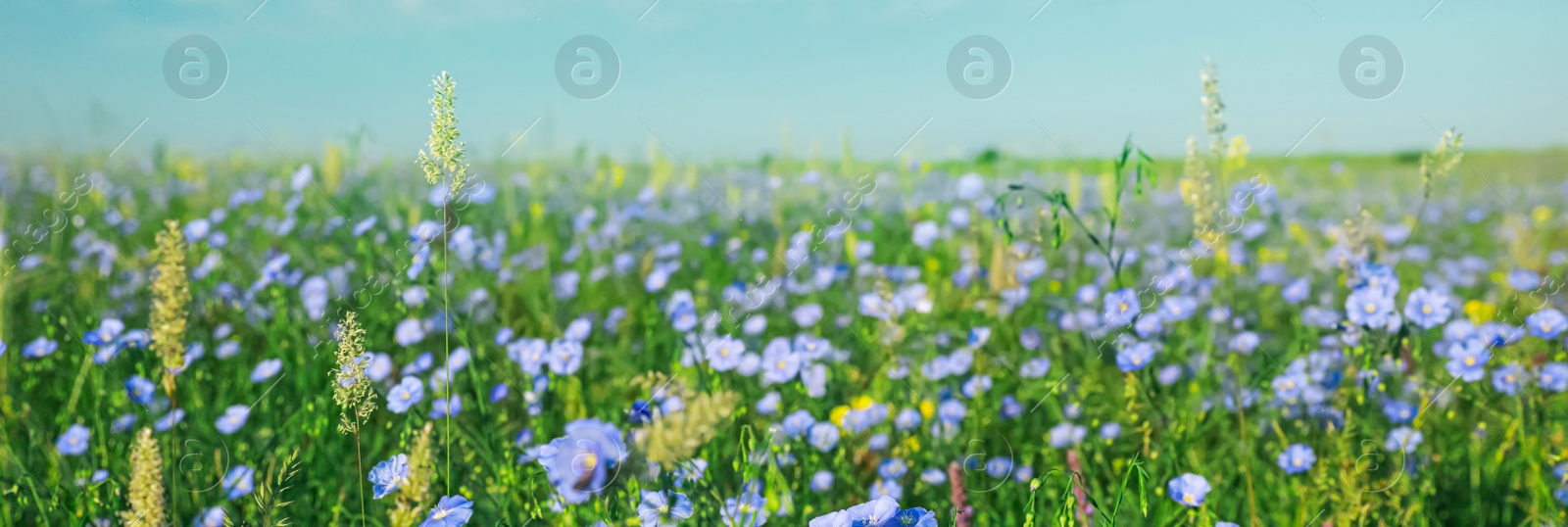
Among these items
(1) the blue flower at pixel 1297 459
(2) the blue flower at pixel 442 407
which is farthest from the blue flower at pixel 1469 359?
(2) the blue flower at pixel 442 407

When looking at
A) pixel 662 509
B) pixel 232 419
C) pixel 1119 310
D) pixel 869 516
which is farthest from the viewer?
pixel 232 419

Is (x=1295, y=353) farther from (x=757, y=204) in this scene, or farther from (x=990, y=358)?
(x=757, y=204)

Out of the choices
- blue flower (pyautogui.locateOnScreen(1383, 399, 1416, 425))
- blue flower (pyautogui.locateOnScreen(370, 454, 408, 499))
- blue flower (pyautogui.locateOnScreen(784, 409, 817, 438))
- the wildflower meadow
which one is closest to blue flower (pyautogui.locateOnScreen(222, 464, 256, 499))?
the wildflower meadow

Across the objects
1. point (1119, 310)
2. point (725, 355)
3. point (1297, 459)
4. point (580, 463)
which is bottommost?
point (1297, 459)

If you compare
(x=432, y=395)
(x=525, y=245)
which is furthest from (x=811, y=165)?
(x=432, y=395)

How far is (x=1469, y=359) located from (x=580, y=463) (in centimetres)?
178

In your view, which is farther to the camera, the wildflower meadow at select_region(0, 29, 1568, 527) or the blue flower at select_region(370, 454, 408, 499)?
the wildflower meadow at select_region(0, 29, 1568, 527)

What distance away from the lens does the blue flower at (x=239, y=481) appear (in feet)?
5.92

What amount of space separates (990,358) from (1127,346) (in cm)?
63

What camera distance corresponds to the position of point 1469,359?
201cm

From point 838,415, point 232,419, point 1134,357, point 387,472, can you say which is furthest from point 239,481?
point 1134,357

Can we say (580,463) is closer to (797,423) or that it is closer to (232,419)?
(797,423)

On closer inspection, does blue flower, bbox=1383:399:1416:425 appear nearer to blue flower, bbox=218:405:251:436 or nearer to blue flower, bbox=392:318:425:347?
blue flower, bbox=392:318:425:347

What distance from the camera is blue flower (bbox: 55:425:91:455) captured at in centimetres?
204
